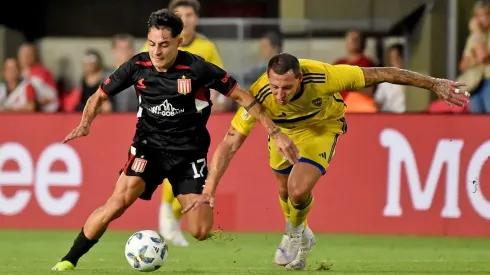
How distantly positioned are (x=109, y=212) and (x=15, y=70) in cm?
757

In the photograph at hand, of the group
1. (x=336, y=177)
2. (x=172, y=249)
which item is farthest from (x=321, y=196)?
(x=172, y=249)

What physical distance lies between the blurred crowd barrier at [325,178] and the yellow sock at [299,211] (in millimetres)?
3940

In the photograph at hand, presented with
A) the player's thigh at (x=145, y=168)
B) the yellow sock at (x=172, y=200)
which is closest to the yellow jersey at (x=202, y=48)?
the yellow sock at (x=172, y=200)

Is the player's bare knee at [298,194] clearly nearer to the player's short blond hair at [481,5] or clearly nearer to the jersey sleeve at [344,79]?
the jersey sleeve at [344,79]

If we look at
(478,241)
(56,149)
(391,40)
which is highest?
(391,40)

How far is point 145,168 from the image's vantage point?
32.2 feet

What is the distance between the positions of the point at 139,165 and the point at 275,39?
6.50m

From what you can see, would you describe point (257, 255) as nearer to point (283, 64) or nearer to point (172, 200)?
point (172, 200)

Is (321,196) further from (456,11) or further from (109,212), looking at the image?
(109,212)

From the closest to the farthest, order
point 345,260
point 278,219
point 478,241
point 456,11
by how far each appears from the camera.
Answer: point 345,260 → point 478,241 → point 278,219 → point 456,11

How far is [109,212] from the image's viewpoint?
31.6ft

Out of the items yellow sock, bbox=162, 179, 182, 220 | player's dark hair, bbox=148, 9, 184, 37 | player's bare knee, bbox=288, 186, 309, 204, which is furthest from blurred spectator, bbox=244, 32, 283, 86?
player's dark hair, bbox=148, 9, 184, 37

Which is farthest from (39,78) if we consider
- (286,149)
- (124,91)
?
(286,149)

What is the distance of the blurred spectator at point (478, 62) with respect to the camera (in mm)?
15289
